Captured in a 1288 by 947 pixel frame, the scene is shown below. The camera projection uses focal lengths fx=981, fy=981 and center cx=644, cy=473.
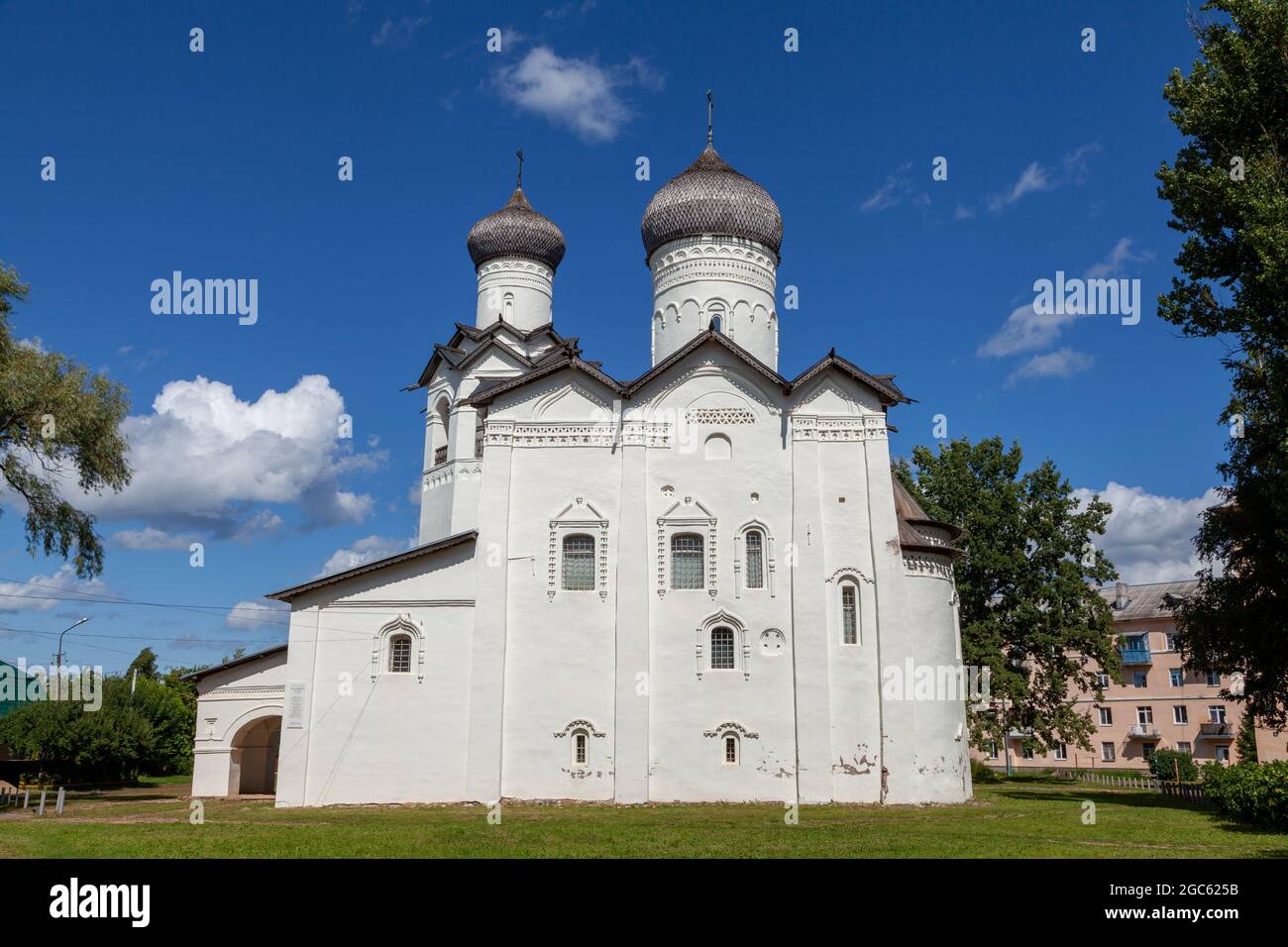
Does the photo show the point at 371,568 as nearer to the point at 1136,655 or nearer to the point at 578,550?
the point at 578,550

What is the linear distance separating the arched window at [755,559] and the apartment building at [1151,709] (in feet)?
90.1

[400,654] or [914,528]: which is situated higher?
[914,528]

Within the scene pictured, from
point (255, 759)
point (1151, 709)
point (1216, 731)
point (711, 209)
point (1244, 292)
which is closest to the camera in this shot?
point (1244, 292)

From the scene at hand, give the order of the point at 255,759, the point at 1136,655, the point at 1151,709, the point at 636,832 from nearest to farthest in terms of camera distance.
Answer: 1. the point at 636,832
2. the point at 255,759
3. the point at 1151,709
4. the point at 1136,655

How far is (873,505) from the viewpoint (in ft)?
70.8

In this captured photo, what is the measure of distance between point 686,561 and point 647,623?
1671mm

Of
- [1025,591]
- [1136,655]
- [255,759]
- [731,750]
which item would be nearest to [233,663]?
[255,759]

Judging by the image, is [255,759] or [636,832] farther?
[255,759]

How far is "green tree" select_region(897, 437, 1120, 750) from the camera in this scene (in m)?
28.4

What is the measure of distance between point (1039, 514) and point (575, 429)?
15.4 metres

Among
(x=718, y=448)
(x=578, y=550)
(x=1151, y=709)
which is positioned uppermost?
(x=718, y=448)

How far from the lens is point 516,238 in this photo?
3055 cm
